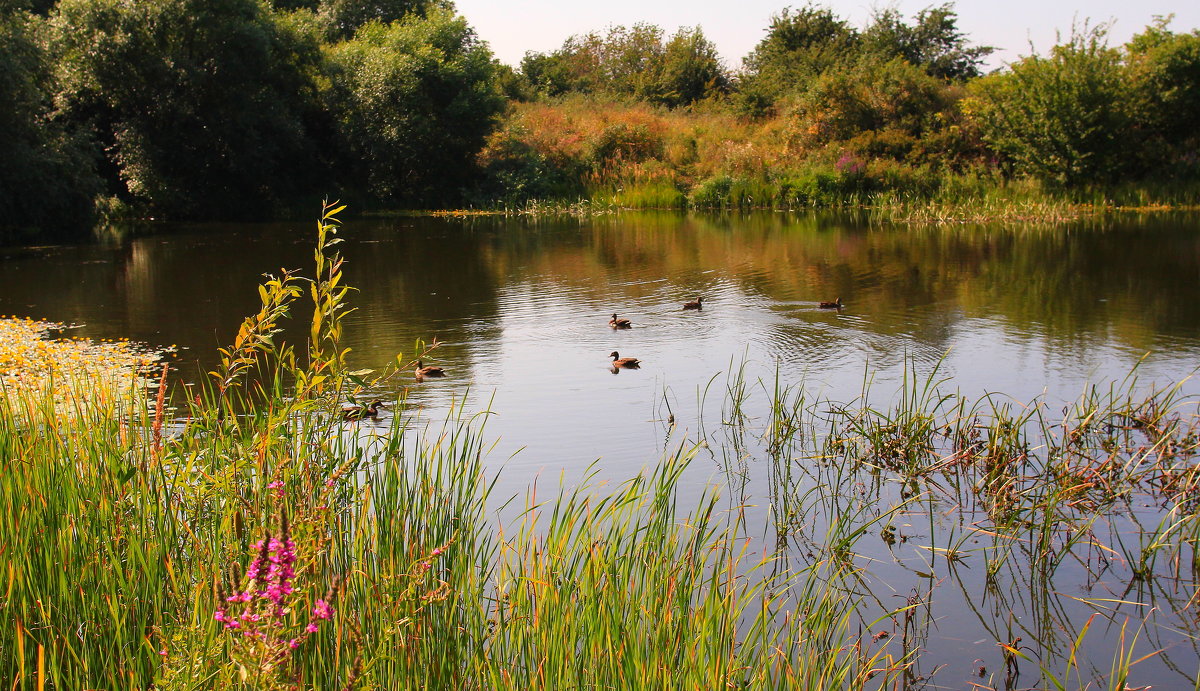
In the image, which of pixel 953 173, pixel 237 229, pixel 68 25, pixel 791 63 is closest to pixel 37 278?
pixel 237 229

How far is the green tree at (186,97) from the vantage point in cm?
2858

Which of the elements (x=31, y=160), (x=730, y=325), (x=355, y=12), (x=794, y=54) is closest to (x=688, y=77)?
(x=794, y=54)

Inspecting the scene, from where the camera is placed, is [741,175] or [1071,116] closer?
[1071,116]

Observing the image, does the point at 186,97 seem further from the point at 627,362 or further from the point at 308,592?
the point at 308,592

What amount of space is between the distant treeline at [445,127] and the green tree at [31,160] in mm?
57

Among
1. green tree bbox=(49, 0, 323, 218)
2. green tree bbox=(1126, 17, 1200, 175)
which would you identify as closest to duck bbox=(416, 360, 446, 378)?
green tree bbox=(49, 0, 323, 218)

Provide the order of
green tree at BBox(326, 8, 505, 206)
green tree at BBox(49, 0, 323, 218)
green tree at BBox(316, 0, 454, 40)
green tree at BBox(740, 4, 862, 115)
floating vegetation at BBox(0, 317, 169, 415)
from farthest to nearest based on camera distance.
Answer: green tree at BBox(316, 0, 454, 40)
green tree at BBox(740, 4, 862, 115)
green tree at BBox(326, 8, 505, 206)
green tree at BBox(49, 0, 323, 218)
floating vegetation at BBox(0, 317, 169, 415)

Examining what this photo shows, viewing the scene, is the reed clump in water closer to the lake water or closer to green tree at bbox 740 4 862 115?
the lake water

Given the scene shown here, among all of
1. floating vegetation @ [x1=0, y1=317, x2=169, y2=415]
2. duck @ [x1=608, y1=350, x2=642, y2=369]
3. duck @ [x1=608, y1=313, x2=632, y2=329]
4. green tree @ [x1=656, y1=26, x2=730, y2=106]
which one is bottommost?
duck @ [x1=608, y1=350, x2=642, y2=369]

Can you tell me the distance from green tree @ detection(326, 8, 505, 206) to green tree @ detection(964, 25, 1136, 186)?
1646 cm

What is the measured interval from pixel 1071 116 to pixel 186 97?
24.8 meters

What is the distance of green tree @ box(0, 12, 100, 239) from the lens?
21.0 metres


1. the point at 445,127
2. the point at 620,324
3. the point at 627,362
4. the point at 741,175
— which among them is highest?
the point at 445,127

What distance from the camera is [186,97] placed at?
30.3 meters
